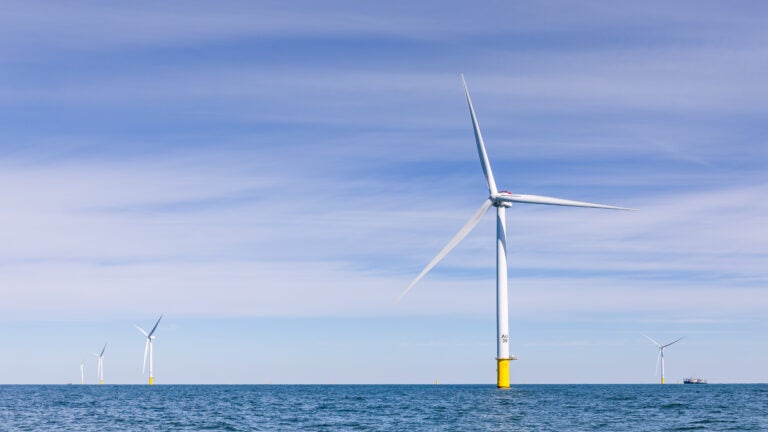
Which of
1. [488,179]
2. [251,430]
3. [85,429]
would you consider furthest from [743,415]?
[85,429]

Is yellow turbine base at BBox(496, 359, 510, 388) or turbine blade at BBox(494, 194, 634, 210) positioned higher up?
turbine blade at BBox(494, 194, 634, 210)

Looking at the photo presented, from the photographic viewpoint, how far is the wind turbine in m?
119

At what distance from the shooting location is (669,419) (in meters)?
91.6

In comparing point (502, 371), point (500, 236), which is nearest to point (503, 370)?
point (502, 371)

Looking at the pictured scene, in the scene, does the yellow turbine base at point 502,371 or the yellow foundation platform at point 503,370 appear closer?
the yellow foundation platform at point 503,370

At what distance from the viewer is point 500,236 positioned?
126688mm

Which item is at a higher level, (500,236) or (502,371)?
(500,236)

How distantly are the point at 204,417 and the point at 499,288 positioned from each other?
151 ft

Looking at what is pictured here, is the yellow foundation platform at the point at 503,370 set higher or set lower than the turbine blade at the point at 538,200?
lower

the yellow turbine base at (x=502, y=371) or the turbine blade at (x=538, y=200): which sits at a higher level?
the turbine blade at (x=538, y=200)

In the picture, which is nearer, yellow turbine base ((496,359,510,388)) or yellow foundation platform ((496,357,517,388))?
yellow foundation platform ((496,357,517,388))

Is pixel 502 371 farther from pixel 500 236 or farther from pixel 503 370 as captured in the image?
pixel 500 236

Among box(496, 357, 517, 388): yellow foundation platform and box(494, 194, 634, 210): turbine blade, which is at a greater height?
box(494, 194, 634, 210): turbine blade

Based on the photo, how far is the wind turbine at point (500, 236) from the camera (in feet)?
392
